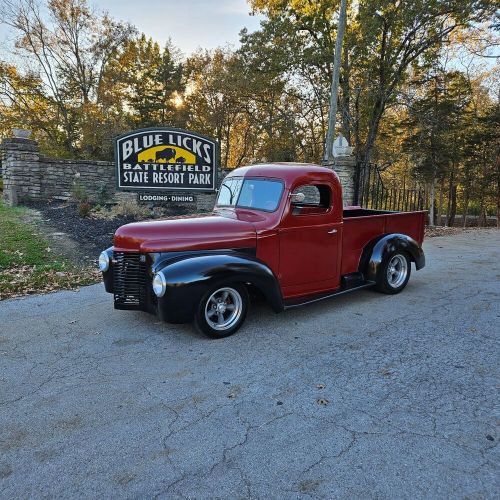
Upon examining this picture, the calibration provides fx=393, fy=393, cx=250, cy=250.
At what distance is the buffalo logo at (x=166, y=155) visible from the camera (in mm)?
10477

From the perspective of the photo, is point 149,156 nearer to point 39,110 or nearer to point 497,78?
point 39,110

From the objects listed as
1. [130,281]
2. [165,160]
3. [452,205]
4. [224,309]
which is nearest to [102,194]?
[165,160]

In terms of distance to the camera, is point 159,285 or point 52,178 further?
point 52,178

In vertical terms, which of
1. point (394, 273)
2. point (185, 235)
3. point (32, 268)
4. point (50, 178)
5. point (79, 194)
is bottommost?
point (32, 268)

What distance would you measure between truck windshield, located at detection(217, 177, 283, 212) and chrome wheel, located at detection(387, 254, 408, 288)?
224cm

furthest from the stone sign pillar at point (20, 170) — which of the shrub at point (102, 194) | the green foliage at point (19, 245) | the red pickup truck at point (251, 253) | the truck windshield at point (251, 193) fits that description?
the truck windshield at point (251, 193)

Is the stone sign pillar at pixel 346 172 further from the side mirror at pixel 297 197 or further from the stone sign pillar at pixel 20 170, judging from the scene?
the stone sign pillar at pixel 20 170

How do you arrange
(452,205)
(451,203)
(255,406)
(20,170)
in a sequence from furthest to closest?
(451,203) < (452,205) < (20,170) < (255,406)

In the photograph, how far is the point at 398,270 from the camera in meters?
5.86

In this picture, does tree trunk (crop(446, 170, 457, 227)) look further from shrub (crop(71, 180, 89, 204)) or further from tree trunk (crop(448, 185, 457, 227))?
shrub (crop(71, 180, 89, 204))

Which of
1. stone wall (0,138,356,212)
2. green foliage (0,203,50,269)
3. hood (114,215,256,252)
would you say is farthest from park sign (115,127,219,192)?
hood (114,215,256,252)

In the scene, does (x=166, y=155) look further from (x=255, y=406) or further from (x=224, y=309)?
(x=255, y=406)

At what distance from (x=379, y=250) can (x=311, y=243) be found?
1245 mm

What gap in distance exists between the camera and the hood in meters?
4.06
